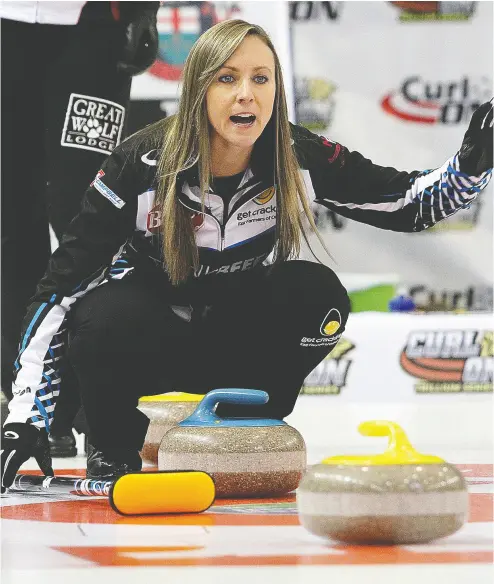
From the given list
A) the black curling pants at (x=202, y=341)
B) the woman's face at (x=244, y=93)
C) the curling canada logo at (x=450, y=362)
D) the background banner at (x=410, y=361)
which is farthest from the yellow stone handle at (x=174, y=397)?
the curling canada logo at (x=450, y=362)

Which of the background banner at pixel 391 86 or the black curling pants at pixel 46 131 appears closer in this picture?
the black curling pants at pixel 46 131

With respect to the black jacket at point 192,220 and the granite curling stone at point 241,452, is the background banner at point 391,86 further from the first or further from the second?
the granite curling stone at point 241,452

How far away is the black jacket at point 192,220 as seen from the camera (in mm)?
2109

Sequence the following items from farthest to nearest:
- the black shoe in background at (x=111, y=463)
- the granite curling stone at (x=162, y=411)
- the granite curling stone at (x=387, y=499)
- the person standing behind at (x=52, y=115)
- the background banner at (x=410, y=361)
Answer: the background banner at (x=410, y=361) → the person standing behind at (x=52, y=115) → the granite curling stone at (x=162, y=411) → the black shoe in background at (x=111, y=463) → the granite curling stone at (x=387, y=499)

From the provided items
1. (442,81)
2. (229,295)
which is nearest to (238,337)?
(229,295)

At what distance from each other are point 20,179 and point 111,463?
3.00 ft

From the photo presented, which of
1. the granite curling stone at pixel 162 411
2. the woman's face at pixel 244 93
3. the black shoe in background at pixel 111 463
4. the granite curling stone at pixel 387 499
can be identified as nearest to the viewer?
the granite curling stone at pixel 387 499

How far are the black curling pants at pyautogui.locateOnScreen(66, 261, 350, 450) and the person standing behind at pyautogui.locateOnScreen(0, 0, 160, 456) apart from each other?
0.53 m

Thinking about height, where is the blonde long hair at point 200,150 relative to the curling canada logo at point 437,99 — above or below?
below

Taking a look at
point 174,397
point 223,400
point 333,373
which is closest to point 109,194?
point 223,400

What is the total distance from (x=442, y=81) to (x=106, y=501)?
3.76 m

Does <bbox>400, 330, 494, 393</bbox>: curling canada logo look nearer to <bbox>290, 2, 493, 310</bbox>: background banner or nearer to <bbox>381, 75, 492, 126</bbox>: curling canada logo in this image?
<bbox>290, 2, 493, 310</bbox>: background banner

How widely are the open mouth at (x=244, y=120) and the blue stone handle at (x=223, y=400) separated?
50 cm

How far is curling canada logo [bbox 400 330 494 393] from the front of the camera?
4293 millimetres
